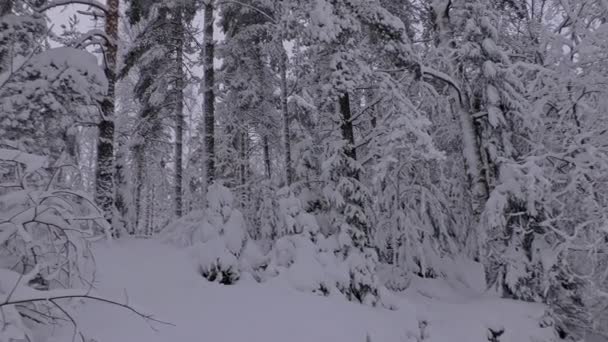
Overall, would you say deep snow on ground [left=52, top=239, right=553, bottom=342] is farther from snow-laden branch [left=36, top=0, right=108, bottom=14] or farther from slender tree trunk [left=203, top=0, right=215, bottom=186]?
snow-laden branch [left=36, top=0, right=108, bottom=14]

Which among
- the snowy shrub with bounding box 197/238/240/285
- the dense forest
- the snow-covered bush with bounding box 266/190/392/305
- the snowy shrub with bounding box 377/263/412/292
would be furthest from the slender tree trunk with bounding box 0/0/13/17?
the snowy shrub with bounding box 377/263/412/292

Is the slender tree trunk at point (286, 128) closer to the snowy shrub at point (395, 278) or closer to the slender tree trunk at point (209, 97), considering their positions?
the slender tree trunk at point (209, 97)

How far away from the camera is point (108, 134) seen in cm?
877

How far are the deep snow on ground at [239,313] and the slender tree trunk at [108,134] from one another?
1.14 meters

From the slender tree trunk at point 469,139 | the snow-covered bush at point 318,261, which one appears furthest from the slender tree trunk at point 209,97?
the slender tree trunk at point 469,139

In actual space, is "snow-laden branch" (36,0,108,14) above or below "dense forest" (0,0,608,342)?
above

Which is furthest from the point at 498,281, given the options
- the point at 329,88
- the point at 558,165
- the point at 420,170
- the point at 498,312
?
the point at 329,88

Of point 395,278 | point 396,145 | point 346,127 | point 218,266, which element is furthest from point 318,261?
point 395,278

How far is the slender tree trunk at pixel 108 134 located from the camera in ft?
28.3

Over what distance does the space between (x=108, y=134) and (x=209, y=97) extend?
9.07 ft

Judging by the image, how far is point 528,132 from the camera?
384 inches

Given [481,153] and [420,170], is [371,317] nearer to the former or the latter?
[481,153]

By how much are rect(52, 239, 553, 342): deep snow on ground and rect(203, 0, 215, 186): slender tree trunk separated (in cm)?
261

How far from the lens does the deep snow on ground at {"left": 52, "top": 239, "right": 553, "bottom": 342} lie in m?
5.08
